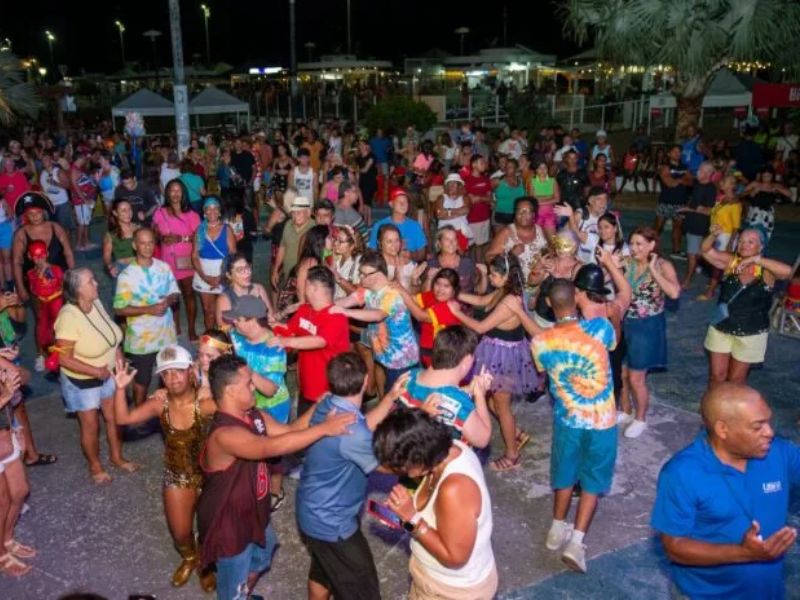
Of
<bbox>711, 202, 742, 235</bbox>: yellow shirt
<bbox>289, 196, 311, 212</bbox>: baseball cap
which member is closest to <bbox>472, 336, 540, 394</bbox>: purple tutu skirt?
<bbox>289, 196, 311, 212</bbox>: baseball cap

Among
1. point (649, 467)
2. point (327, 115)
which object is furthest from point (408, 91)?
point (649, 467)

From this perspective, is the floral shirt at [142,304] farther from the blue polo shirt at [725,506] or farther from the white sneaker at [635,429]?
the blue polo shirt at [725,506]

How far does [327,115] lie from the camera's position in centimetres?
3102

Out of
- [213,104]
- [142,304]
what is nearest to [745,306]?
[142,304]

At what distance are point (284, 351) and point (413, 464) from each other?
216 centimetres

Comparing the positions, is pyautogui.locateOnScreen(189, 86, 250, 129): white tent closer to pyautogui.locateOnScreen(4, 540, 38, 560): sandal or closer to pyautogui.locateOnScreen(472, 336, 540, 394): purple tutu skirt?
pyautogui.locateOnScreen(472, 336, 540, 394): purple tutu skirt

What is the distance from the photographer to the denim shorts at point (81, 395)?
5.39 m

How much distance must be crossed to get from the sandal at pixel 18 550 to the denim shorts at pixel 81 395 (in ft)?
3.26

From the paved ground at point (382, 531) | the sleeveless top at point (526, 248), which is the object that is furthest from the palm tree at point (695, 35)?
the paved ground at point (382, 531)

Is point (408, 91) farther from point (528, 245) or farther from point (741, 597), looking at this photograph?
point (741, 597)

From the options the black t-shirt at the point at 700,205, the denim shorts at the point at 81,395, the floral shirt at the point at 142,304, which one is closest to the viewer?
the denim shorts at the point at 81,395

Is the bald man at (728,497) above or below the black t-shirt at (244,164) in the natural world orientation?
above

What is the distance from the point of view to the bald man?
2877 mm

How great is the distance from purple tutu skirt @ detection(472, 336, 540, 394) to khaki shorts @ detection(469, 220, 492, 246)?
4879 millimetres
